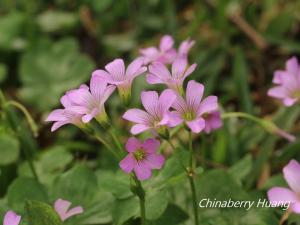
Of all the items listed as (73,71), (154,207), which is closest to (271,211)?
(154,207)

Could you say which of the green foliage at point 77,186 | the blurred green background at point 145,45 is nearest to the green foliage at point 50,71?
the blurred green background at point 145,45

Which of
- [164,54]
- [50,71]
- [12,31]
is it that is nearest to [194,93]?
[164,54]

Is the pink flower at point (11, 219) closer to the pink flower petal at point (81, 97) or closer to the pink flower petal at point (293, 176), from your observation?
the pink flower petal at point (81, 97)

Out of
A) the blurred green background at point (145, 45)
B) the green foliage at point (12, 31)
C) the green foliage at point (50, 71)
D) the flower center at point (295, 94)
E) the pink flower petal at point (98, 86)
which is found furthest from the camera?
the green foliage at point (12, 31)

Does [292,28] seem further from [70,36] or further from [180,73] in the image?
[180,73]

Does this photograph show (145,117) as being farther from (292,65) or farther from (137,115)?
(292,65)

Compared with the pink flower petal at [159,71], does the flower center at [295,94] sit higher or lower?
lower

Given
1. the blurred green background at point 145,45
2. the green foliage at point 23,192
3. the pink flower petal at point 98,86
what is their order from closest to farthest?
the pink flower petal at point 98,86, the green foliage at point 23,192, the blurred green background at point 145,45
